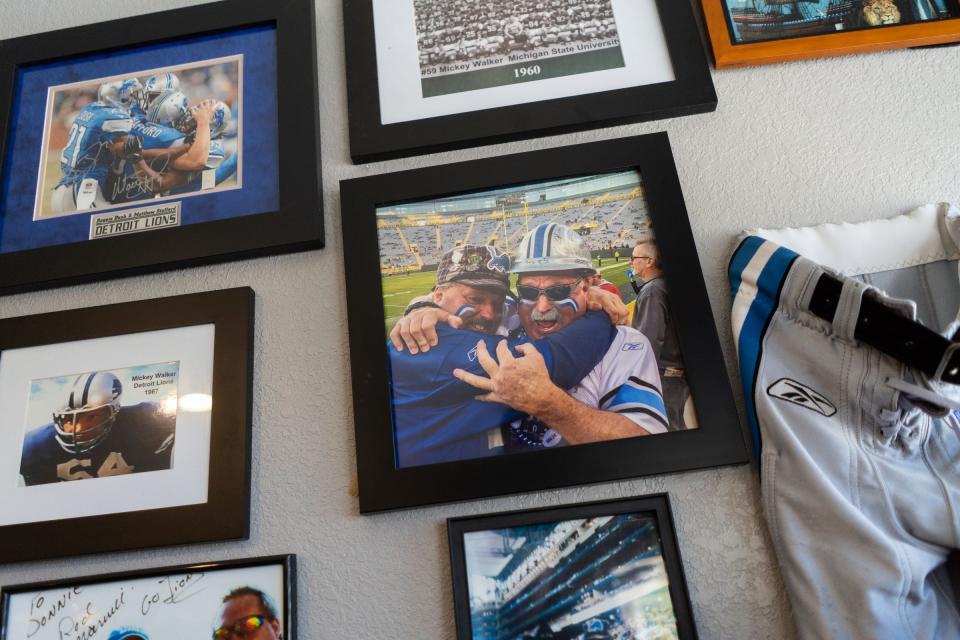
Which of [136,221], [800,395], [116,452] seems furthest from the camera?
→ [136,221]

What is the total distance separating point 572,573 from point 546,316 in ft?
0.90

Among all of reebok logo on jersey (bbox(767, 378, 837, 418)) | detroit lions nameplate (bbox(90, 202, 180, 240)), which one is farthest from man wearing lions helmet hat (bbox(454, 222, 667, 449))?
detroit lions nameplate (bbox(90, 202, 180, 240))

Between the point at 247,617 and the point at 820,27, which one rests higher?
the point at 820,27

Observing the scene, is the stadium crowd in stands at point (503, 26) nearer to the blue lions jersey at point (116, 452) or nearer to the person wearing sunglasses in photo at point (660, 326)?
the person wearing sunglasses in photo at point (660, 326)

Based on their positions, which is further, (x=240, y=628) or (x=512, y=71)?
(x=512, y=71)

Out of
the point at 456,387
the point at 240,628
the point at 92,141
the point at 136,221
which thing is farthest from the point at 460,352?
the point at 92,141

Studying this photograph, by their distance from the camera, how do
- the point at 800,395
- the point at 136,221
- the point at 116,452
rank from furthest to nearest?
the point at 136,221, the point at 116,452, the point at 800,395

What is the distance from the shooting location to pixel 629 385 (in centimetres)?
74

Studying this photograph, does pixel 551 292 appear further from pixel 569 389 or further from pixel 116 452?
pixel 116 452

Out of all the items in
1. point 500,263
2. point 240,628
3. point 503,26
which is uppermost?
point 503,26

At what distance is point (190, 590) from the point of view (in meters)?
0.73

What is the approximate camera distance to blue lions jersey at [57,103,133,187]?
3.04 ft

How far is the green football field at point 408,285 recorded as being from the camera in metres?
0.79

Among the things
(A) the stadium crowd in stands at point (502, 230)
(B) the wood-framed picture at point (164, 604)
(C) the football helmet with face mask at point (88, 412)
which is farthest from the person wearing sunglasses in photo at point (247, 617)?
(A) the stadium crowd in stands at point (502, 230)
